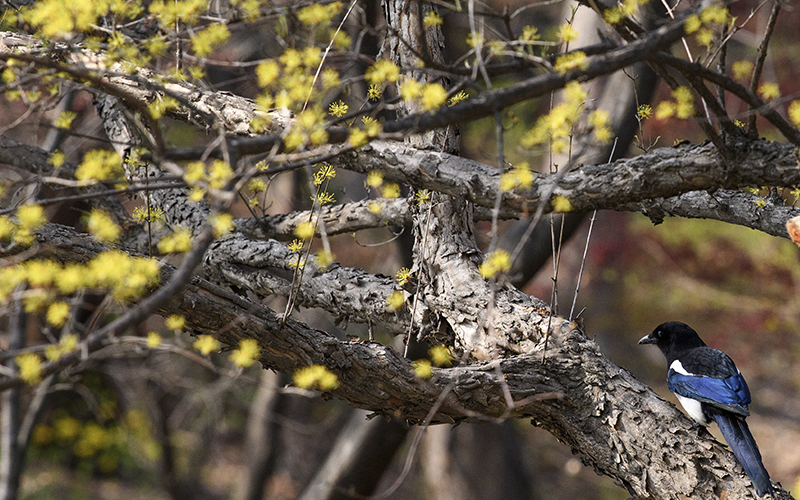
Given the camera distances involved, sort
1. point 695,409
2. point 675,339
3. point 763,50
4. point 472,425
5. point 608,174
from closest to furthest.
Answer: point 763,50
point 608,174
point 695,409
point 675,339
point 472,425

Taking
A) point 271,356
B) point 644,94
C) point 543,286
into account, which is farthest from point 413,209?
point 543,286

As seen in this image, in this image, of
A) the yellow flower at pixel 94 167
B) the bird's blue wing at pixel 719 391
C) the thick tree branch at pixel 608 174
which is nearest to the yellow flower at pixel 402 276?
the thick tree branch at pixel 608 174

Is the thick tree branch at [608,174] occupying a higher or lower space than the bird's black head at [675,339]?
higher

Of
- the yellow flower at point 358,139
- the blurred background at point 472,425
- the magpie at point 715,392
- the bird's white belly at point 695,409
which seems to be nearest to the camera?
the yellow flower at point 358,139

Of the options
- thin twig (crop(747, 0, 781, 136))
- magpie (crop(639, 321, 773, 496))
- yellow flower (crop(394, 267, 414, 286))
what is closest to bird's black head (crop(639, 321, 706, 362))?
magpie (crop(639, 321, 773, 496))

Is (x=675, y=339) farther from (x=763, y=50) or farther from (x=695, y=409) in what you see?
(x=763, y=50)

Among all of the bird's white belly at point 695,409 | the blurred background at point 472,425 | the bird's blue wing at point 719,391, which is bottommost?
the blurred background at point 472,425

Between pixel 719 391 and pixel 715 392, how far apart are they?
18 millimetres

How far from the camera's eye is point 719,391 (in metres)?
2.61

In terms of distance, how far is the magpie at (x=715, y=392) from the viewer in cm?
222

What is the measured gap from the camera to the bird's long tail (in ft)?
6.90

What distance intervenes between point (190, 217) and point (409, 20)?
1.44 m

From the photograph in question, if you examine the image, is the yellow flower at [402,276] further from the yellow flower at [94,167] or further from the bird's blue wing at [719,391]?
the bird's blue wing at [719,391]

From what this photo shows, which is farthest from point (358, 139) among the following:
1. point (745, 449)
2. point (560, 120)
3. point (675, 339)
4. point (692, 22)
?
point (675, 339)
